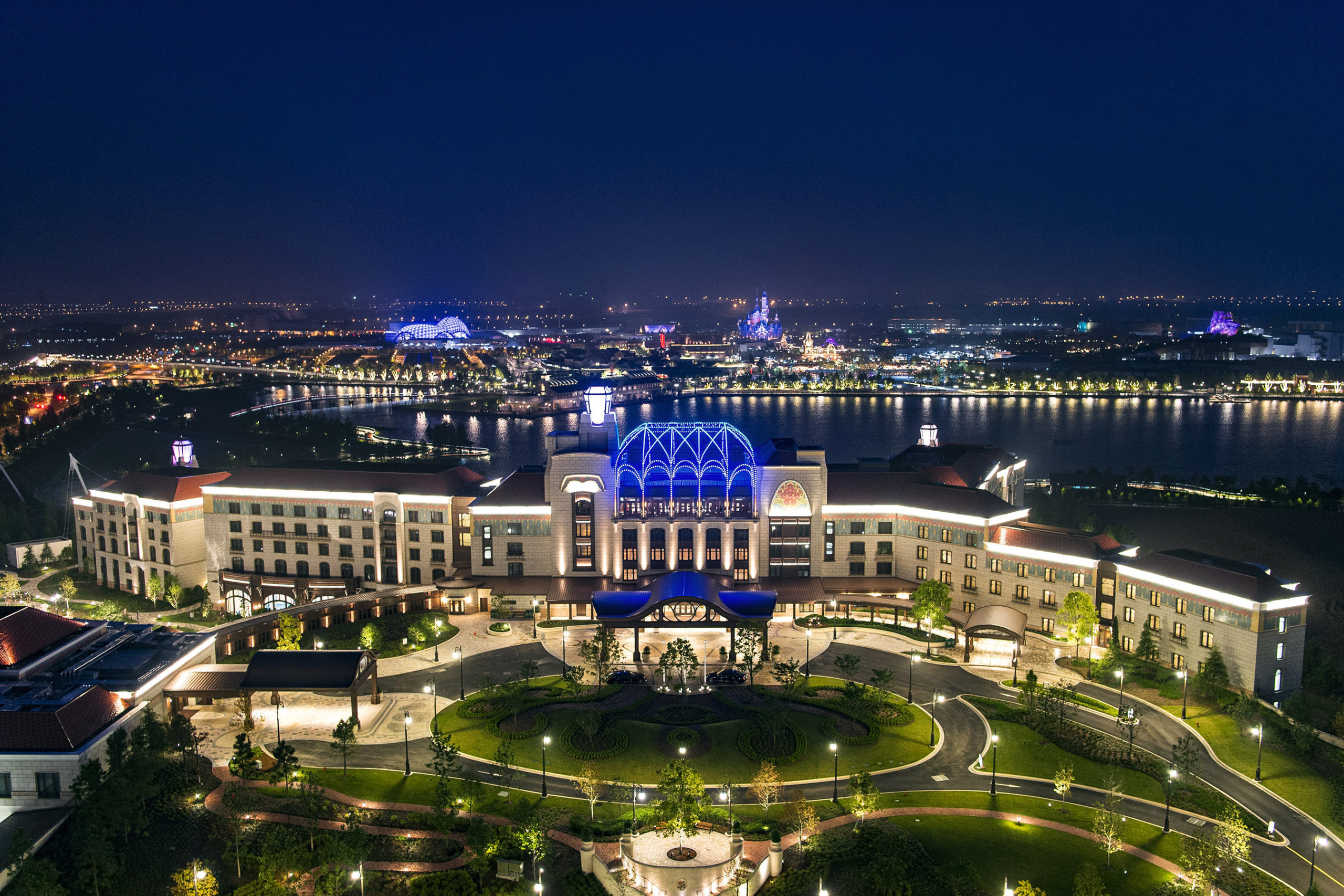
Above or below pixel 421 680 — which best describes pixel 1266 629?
above

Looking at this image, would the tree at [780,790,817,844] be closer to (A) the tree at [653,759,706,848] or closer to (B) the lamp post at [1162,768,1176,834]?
(A) the tree at [653,759,706,848]

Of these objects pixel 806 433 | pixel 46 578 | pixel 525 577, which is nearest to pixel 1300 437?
pixel 806 433

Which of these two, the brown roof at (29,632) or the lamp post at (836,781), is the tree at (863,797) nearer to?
the lamp post at (836,781)

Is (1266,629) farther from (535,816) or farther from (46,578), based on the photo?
(46,578)

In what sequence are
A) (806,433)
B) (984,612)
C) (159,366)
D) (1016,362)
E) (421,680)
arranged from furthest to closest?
(1016,362) → (159,366) → (806,433) → (984,612) → (421,680)

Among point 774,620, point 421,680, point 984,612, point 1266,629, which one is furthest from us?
point 774,620

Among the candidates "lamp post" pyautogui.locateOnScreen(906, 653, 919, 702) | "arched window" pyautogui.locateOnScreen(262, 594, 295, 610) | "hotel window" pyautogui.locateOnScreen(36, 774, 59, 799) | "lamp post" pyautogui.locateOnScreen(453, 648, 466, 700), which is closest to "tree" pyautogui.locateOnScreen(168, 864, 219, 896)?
"hotel window" pyautogui.locateOnScreen(36, 774, 59, 799)
